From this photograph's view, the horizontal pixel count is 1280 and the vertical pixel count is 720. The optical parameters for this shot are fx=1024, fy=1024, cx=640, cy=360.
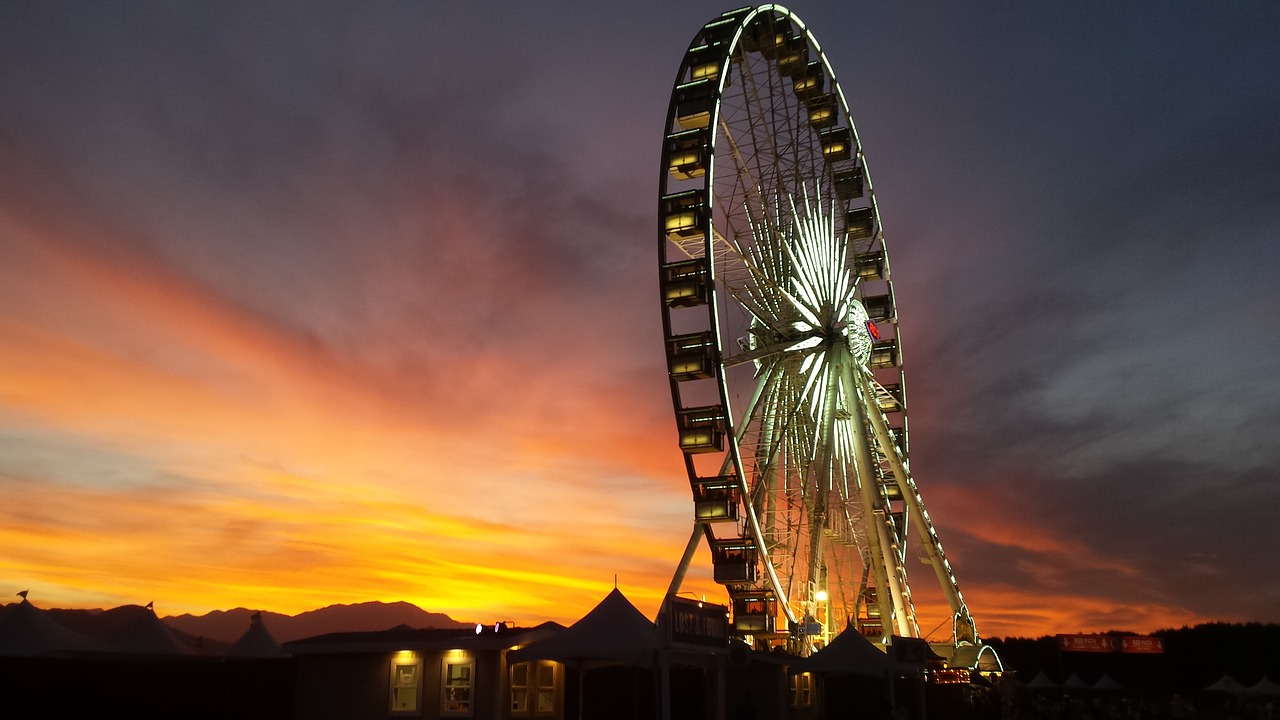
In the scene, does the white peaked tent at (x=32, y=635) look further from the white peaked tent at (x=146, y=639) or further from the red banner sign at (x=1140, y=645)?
the red banner sign at (x=1140, y=645)

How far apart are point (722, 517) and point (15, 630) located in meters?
21.0

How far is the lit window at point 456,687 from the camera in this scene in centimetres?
2302

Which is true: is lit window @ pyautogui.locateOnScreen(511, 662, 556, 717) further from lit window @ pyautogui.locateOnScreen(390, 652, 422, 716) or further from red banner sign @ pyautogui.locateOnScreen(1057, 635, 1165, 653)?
red banner sign @ pyautogui.locateOnScreen(1057, 635, 1165, 653)

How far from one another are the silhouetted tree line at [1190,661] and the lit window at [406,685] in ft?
231

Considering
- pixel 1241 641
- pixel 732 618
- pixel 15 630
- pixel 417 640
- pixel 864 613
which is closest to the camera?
pixel 417 640

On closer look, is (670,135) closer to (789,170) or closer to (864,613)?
(789,170)

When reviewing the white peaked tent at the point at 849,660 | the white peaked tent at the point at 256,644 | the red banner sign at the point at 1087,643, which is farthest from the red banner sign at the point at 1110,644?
the white peaked tent at the point at 256,644

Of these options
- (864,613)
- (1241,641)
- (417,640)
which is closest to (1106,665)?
(1241,641)

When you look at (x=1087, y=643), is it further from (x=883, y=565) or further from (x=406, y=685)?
(x=406, y=685)

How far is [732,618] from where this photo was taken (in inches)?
1253

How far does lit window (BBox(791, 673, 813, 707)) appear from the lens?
1172 inches

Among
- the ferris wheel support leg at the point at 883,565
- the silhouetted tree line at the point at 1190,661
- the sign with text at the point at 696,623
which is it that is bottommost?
the silhouetted tree line at the point at 1190,661

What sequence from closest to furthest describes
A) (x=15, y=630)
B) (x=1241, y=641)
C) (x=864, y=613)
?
(x=15, y=630) < (x=864, y=613) < (x=1241, y=641)

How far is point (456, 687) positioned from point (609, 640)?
216 inches
